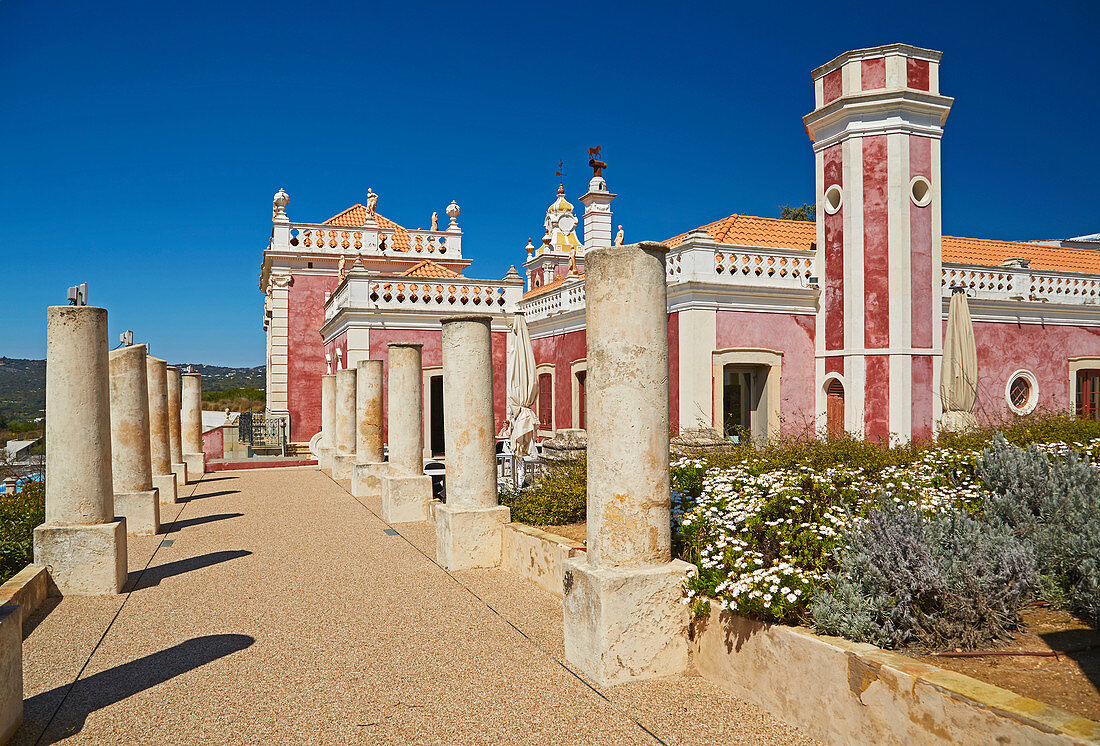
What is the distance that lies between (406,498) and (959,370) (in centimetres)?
889

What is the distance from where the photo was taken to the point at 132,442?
31.9ft

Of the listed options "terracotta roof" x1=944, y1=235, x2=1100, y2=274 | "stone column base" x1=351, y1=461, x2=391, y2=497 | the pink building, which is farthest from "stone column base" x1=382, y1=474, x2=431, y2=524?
"terracotta roof" x1=944, y1=235, x2=1100, y2=274

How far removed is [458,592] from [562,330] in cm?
1140

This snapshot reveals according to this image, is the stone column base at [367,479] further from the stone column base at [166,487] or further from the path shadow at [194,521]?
the stone column base at [166,487]

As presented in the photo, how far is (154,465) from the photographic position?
41.8 feet

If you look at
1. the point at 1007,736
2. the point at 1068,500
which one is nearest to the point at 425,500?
the point at 1068,500

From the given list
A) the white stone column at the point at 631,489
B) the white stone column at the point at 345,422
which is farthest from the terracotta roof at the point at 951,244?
the white stone column at the point at 631,489

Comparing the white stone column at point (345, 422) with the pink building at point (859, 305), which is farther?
the white stone column at point (345, 422)

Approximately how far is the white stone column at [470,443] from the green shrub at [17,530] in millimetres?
3973

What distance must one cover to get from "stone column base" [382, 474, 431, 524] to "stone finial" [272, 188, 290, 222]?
604 inches

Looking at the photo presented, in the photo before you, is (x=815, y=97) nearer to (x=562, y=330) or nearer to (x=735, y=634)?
(x=562, y=330)

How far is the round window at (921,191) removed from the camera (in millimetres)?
13992

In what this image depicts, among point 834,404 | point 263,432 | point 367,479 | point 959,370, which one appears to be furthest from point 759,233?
point 263,432

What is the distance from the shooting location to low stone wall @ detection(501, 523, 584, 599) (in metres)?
6.48
